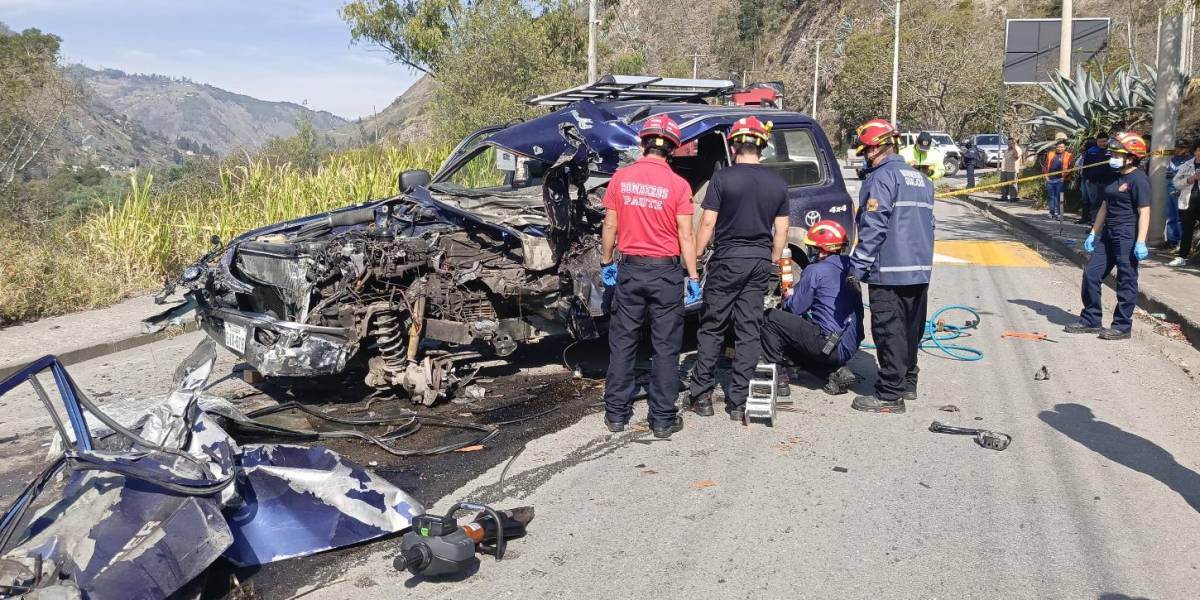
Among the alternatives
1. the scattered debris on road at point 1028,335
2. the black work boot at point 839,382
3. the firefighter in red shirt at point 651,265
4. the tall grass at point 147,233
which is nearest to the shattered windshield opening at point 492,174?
the firefighter in red shirt at point 651,265

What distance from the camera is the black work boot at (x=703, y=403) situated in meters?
6.06

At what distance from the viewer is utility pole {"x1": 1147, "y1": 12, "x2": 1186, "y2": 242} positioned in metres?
13.2

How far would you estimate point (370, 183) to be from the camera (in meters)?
13.1

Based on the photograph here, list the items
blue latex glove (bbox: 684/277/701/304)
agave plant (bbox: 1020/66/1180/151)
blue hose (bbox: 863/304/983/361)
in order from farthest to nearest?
agave plant (bbox: 1020/66/1180/151) < blue hose (bbox: 863/304/983/361) < blue latex glove (bbox: 684/277/701/304)

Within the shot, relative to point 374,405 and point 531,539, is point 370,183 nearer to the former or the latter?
point 374,405

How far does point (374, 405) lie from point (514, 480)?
1846 mm

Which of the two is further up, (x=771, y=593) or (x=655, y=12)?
(x=655, y=12)

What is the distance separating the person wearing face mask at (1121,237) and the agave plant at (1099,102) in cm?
873

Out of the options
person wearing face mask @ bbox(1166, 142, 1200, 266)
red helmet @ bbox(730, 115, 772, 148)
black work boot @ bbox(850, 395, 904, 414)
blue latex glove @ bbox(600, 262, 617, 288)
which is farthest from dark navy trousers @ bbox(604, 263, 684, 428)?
person wearing face mask @ bbox(1166, 142, 1200, 266)

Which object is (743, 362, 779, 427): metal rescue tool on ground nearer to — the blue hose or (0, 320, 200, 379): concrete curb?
the blue hose

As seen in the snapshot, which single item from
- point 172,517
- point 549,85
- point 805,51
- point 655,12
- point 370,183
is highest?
point 655,12

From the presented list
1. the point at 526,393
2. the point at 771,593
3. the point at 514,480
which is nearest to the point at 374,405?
the point at 526,393

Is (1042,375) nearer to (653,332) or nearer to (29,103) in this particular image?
(653,332)

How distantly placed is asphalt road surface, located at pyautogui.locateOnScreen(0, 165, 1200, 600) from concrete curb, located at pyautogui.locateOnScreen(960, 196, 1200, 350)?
180 centimetres
